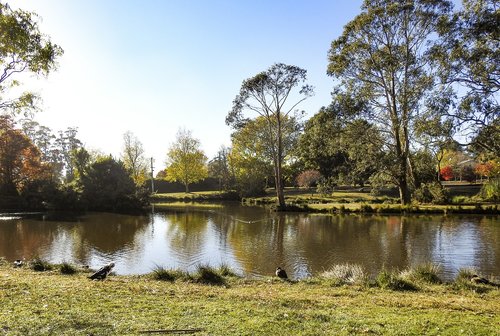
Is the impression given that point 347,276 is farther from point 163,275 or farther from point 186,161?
point 186,161

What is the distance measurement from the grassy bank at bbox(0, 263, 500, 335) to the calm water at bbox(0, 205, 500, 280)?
12.8 feet

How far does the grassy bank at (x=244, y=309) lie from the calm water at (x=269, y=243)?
3911 mm

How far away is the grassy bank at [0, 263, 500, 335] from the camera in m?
6.04

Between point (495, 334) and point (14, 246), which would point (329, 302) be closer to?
point (495, 334)

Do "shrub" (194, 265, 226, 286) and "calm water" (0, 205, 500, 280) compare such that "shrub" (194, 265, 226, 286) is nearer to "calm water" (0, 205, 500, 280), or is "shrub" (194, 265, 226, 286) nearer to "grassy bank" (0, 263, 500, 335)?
"grassy bank" (0, 263, 500, 335)

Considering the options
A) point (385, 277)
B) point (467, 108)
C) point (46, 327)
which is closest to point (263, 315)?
point (46, 327)

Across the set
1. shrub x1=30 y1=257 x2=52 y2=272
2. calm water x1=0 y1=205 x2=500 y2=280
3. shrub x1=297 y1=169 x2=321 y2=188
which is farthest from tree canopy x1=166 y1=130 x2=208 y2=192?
shrub x1=30 y1=257 x2=52 y2=272

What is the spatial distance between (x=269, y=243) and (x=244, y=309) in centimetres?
1338

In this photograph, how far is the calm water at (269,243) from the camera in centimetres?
1577

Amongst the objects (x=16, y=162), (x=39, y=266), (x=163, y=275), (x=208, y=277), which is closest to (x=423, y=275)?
(x=208, y=277)

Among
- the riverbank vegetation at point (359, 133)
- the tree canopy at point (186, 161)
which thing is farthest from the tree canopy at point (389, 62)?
the tree canopy at point (186, 161)

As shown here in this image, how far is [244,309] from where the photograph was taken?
732cm

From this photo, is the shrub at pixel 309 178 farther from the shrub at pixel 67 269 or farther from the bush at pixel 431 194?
the shrub at pixel 67 269

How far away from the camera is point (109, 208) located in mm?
44031
